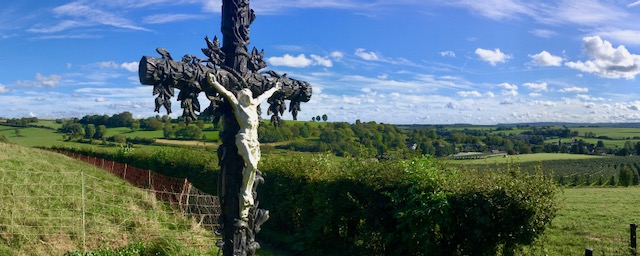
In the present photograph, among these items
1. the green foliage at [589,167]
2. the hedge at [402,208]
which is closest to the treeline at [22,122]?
the hedge at [402,208]

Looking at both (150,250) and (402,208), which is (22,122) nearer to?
(150,250)

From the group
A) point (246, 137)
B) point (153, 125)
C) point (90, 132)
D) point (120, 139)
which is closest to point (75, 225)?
point (246, 137)

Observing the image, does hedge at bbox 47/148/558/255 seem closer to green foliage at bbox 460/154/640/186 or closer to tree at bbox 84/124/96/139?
green foliage at bbox 460/154/640/186

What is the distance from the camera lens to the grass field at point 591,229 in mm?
10234

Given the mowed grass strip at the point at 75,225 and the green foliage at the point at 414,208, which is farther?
the mowed grass strip at the point at 75,225

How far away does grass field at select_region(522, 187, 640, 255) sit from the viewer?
33.6 ft

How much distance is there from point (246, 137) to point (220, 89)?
1.55 ft

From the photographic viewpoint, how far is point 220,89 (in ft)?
12.5

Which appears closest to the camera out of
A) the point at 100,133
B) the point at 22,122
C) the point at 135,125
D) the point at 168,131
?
the point at 168,131

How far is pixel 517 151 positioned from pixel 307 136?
103 feet

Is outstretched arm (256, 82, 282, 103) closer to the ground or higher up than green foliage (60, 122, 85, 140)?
higher up

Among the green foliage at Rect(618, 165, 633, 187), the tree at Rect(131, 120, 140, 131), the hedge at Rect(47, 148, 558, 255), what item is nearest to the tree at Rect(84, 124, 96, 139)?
the tree at Rect(131, 120, 140, 131)

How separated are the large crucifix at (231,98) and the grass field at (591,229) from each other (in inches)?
258

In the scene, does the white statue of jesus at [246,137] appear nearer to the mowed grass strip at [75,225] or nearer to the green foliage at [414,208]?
the green foliage at [414,208]
